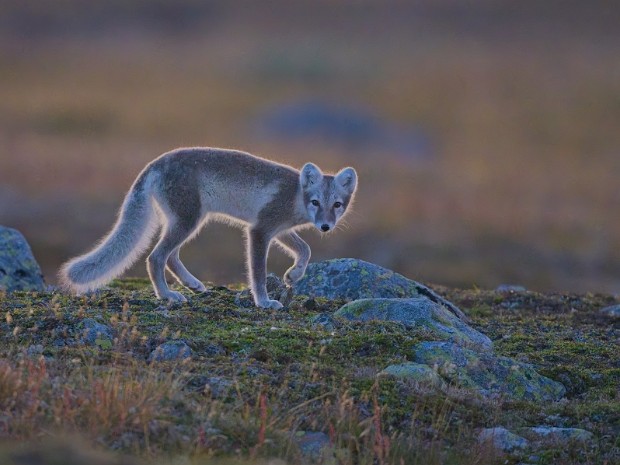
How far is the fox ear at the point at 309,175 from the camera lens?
38.4 ft

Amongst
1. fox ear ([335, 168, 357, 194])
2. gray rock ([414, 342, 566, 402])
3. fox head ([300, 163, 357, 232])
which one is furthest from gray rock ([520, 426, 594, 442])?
fox ear ([335, 168, 357, 194])

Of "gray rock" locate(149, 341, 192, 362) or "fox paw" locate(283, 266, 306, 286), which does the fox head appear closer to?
"fox paw" locate(283, 266, 306, 286)

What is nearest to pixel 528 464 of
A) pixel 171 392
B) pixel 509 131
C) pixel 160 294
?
pixel 171 392

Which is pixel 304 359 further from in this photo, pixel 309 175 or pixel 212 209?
pixel 309 175

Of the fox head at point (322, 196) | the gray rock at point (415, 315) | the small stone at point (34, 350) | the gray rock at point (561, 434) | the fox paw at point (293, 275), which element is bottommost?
the small stone at point (34, 350)

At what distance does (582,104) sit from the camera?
56.4 meters

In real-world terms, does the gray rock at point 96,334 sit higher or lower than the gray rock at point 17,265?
lower

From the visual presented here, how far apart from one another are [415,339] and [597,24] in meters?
82.2

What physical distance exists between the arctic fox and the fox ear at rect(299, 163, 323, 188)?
12 millimetres

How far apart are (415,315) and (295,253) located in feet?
7.57

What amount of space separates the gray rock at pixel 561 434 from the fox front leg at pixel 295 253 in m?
4.66

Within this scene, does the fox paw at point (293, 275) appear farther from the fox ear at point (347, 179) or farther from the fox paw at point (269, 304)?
the fox ear at point (347, 179)

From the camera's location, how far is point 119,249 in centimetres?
1070

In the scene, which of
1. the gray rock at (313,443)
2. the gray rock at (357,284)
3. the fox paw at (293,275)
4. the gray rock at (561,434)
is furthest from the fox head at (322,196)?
the gray rock at (313,443)
